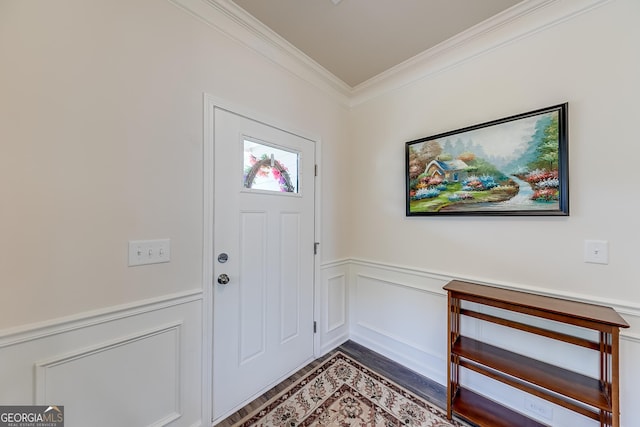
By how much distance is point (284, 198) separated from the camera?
194 centimetres

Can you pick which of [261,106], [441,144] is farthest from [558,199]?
[261,106]

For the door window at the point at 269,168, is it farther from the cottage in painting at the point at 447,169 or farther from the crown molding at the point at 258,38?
the cottage in painting at the point at 447,169

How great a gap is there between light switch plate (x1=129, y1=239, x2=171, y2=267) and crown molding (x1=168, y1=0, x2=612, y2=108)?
1.37 meters

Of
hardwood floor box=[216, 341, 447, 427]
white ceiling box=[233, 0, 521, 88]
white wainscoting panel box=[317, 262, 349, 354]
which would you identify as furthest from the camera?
white wainscoting panel box=[317, 262, 349, 354]

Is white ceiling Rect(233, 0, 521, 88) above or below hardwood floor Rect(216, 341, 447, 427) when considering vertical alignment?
above

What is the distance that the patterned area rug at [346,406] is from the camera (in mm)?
1538

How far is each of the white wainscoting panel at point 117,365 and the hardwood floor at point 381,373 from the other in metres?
0.33

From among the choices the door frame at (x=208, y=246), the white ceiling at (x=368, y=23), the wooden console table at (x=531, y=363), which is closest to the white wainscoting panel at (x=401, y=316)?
the wooden console table at (x=531, y=363)

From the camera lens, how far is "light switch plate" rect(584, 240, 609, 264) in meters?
1.30

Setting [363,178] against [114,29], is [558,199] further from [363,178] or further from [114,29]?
[114,29]

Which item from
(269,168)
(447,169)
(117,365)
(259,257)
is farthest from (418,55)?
(117,365)

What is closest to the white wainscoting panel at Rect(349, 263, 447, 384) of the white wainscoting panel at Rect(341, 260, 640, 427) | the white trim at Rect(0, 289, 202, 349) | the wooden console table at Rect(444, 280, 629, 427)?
the white wainscoting panel at Rect(341, 260, 640, 427)

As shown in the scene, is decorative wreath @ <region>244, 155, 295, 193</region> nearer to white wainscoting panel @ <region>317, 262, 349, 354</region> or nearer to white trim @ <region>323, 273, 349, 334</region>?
white wainscoting panel @ <region>317, 262, 349, 354</region>

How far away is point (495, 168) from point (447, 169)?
311 millimetres
